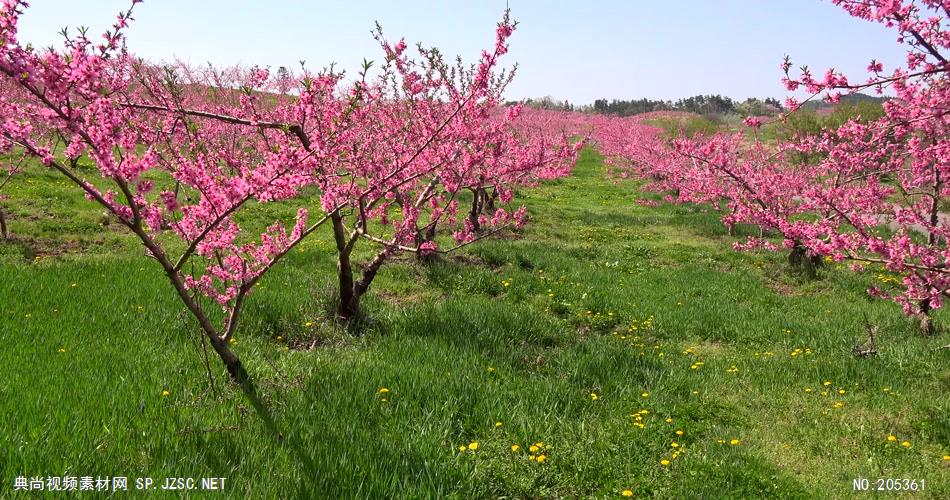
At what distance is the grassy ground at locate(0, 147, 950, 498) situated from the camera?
10.6 feet

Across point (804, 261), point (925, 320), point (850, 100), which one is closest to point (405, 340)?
point (925, 320)

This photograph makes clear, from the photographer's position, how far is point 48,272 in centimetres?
688

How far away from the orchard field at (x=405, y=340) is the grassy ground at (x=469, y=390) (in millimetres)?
27

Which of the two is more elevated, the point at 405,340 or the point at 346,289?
the point at 346,289

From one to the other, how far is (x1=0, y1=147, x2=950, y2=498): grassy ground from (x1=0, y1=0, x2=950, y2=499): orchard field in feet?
0.09

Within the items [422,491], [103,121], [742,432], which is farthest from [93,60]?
[742,432]

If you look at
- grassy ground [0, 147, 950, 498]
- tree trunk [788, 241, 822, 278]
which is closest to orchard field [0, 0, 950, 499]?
grassy ground [0, 147, 950, 498]

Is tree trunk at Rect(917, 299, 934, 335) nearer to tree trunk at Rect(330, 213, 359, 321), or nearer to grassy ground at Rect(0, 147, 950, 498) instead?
grassy ground at Rect(0, 147, 950, 498)

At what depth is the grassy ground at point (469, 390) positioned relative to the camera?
127 inches

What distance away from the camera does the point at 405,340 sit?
5.38 meters

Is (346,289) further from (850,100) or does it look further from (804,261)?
(850,100)

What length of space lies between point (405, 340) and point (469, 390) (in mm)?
1211

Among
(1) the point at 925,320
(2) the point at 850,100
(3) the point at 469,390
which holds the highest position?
(2) the point at 850,100

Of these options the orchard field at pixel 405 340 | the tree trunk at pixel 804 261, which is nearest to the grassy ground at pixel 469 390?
the orchard field at pixel 405 340
